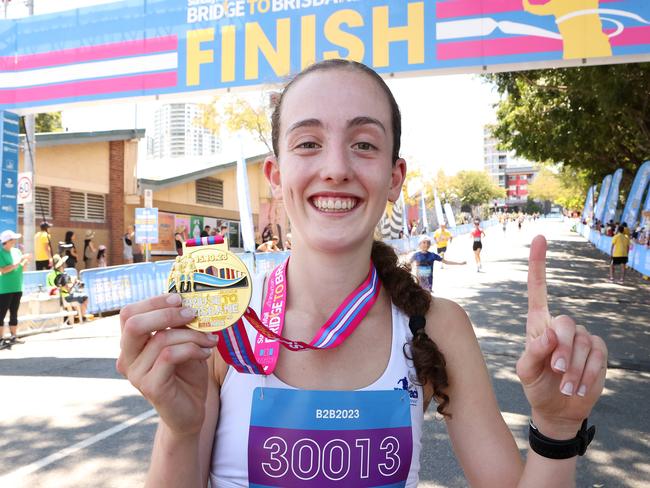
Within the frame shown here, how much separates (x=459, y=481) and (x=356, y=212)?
301 centimetres

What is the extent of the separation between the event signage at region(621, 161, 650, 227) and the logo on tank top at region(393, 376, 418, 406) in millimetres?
19872

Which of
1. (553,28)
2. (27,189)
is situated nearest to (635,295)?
(553,28)

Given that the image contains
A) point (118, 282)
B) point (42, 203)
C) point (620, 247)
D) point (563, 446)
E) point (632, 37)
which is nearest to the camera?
point (563, 446)

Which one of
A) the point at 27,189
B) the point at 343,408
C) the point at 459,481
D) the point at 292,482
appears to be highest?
the point at 27,189

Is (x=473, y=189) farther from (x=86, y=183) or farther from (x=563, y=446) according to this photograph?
(x=563, y=446)

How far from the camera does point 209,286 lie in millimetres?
1370

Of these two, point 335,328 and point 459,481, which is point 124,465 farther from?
point 335,328

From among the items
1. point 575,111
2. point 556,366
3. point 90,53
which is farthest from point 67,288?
point 575,111

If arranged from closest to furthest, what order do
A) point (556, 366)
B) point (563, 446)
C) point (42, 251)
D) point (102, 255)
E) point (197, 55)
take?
point (556, 366) < point (563, 446) < point (197, 55) < point (42, 251) < point (102, 255)

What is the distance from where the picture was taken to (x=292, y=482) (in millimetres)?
1426

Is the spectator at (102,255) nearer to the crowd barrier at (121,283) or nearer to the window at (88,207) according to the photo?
the window at (88,207)

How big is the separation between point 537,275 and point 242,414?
94cm

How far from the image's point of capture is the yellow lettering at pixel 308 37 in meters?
8.16

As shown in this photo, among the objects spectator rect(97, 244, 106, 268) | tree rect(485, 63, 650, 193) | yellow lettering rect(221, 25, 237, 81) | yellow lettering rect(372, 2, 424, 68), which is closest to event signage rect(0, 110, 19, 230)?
yellow lettering rect(221, 25, 237, 81)
